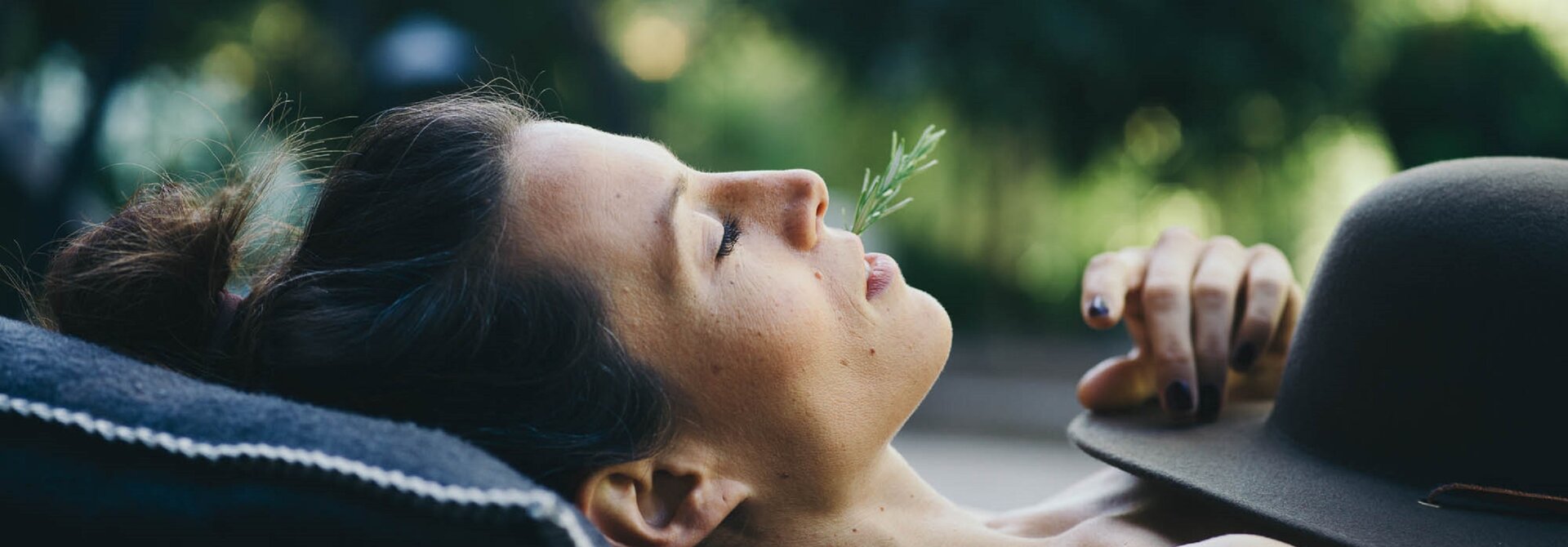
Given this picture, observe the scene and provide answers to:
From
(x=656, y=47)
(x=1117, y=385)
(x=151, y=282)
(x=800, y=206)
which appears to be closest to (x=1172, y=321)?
(x=1117, y=385)

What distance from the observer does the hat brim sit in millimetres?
1219

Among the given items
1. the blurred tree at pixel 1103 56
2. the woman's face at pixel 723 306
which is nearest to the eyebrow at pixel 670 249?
the woman's face at pixel 723 306

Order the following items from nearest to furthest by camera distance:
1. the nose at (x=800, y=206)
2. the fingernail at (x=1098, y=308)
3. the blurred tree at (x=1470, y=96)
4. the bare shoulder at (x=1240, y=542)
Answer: the bare shoulder at (x=1240, y=542) → the nose at (x=800, y=206) → the fingernail at (x=1098, y=308) → the blurred tree at (x=1470, y=96)

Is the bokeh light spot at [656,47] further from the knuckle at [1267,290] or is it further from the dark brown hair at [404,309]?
the dark brown hair at [404,309]

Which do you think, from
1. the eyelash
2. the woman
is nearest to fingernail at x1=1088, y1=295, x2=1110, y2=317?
the woman

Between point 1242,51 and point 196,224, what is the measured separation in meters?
9.21

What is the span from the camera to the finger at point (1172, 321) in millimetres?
1661

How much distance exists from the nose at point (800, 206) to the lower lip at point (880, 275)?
0.09 meters

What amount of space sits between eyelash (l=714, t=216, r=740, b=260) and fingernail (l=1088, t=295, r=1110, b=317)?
568 mm

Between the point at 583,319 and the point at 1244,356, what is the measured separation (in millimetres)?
997

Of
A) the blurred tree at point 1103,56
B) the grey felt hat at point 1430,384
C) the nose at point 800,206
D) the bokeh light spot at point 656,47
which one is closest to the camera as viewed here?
the grey felt hat at point 1430,384

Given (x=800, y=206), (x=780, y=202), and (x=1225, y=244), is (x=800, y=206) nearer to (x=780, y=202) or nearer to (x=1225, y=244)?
(x=780, y=202)

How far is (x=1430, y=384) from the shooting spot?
132cm

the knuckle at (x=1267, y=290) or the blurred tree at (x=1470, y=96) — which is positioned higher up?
the knuckle at (x=1267, y=290)
